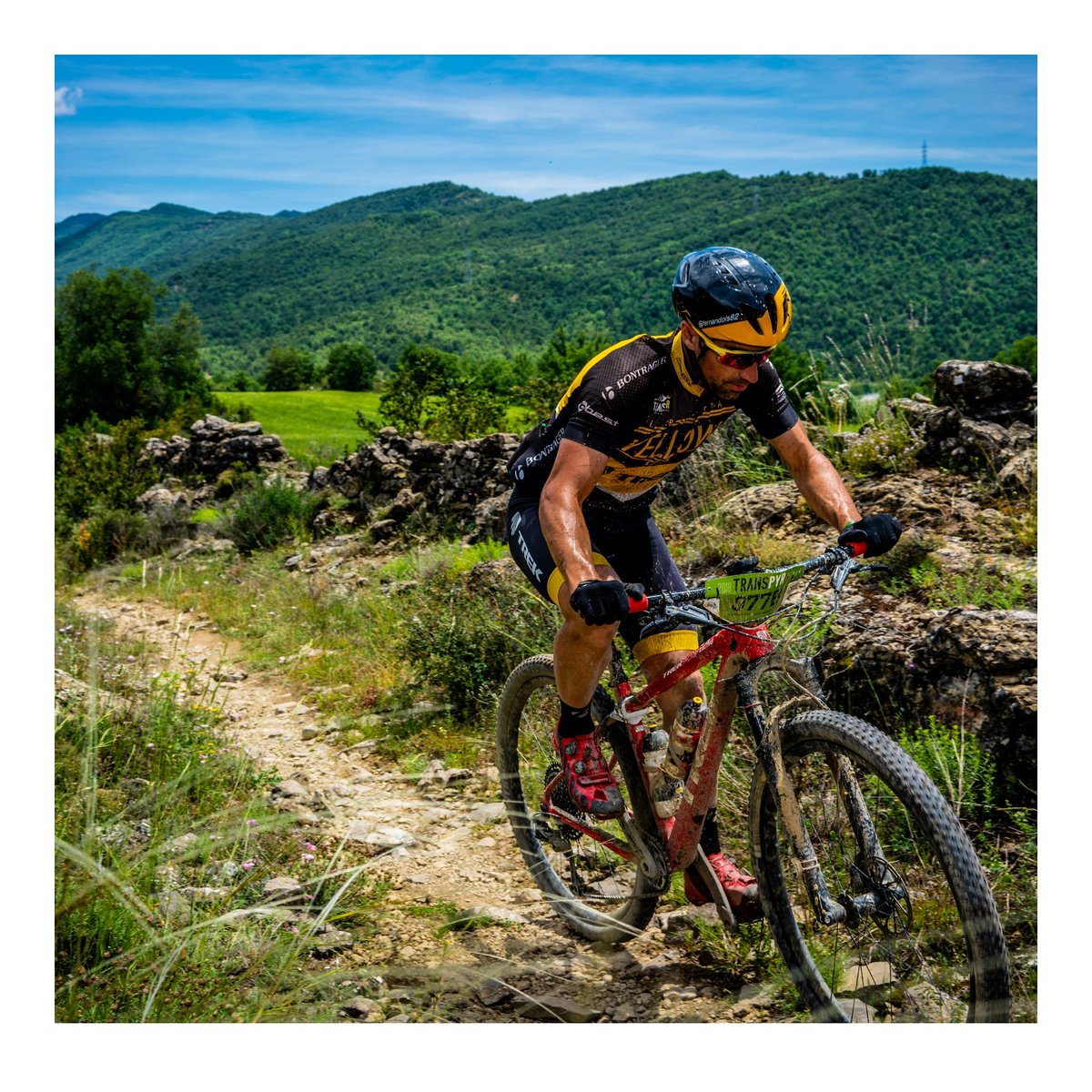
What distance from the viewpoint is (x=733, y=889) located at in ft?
10.5

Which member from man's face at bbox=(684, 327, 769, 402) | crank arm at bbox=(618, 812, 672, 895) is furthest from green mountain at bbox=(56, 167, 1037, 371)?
crank arm at bbox=(618, 812, 672, 895)

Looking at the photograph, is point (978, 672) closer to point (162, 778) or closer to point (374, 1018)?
point (374, 1018)

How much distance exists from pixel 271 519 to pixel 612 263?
239ft

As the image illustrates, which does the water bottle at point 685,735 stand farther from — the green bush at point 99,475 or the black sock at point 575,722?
the green bush at point 99,475

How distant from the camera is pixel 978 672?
12.6 ft

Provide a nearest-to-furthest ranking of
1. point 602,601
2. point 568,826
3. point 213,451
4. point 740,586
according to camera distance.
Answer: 1. point 602,601
2. point 740,586
3. point 568,826
4. point 213,451

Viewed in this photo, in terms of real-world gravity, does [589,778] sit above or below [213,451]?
below

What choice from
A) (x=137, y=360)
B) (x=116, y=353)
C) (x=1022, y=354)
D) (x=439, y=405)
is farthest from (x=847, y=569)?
(x=137, y=360)

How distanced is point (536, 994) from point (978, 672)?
2.15 m

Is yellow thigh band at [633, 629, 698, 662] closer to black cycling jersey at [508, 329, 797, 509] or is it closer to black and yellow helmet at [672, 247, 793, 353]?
black cycling jersey at [508, 329, 797, 509]

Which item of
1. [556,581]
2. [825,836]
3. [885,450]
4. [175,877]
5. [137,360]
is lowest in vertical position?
[175,877]

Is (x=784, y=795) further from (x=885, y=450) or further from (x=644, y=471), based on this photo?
(x=885, y=450)

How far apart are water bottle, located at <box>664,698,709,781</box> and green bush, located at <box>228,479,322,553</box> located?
30.8 ft

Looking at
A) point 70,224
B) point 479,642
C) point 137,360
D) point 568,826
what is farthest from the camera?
point 70,224
